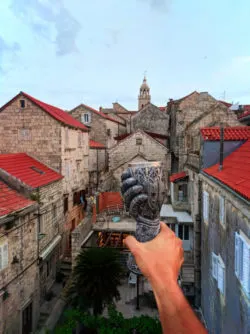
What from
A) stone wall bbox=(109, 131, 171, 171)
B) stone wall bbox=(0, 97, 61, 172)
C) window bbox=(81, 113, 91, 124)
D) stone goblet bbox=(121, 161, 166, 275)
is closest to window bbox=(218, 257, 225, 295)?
stone goblet bbox=(121, 161, 166, 275)

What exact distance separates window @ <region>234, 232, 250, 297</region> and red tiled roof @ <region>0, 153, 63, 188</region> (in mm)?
11709

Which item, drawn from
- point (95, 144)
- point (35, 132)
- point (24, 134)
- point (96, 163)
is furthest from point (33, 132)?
point (95, 144)

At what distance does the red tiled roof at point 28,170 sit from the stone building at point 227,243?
33.3 feet

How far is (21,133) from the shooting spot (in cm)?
2183

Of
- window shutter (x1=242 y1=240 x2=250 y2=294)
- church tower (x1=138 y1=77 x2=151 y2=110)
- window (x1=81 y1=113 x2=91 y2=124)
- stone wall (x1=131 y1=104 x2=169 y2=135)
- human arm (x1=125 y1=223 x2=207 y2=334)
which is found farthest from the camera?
church tower (x1=138 y1=77 x2=151 y2=110)

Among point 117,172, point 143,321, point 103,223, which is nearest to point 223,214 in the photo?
point 143,321

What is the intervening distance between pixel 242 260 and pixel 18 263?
34.5ft

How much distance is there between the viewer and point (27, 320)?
47.6 ft

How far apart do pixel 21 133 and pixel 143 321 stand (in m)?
16.3

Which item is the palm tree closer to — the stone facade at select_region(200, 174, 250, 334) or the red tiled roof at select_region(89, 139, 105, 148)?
the stone facade at select_region(200, 174, 250, 334)

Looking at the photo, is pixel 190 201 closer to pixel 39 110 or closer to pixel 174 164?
pixel 39 110

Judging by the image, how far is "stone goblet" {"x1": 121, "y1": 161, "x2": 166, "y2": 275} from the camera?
4.28 metres

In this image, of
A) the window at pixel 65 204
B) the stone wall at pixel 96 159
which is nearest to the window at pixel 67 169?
the window at pixel 65 204

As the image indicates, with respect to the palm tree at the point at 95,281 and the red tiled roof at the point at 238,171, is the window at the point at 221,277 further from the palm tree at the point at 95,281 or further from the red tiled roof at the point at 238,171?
the palm tree at the point at 95,281
